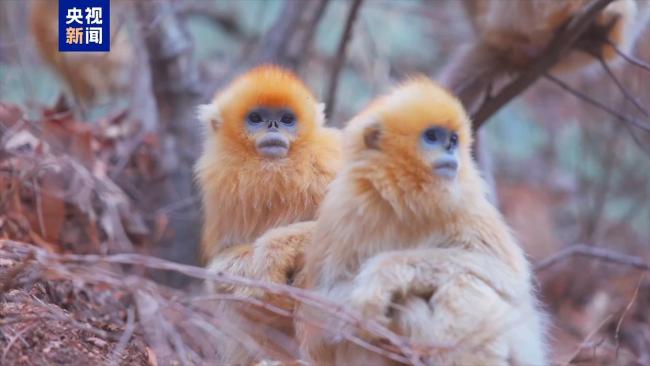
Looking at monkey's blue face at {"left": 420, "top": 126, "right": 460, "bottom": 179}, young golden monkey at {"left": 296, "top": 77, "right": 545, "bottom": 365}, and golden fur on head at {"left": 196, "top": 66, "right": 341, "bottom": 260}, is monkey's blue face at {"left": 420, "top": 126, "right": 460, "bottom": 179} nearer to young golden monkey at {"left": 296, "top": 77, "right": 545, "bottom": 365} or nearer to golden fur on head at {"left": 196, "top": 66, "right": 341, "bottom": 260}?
young golden monkey at {"left": 296, "top": 77, "right": 545, "bottom": 365}

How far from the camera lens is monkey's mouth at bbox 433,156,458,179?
3127mm

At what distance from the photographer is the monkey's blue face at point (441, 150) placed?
10.3 ft

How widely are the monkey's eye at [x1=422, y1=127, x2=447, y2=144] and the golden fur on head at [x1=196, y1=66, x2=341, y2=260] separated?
2.24 feet

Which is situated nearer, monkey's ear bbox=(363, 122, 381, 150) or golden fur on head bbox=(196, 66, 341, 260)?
monkey's ear bbox=(363, 122, 381, 150)

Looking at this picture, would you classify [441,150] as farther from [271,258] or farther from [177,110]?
[177,110]

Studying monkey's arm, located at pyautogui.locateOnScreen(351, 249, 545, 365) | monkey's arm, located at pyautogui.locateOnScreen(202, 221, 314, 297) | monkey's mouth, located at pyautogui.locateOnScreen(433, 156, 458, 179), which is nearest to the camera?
monkey's arm, located at pyautogui.locateOnScreen(351, 249, 545, 365)

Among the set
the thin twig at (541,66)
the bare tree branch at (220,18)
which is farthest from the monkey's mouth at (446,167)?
the bare tree branch at (220,18)

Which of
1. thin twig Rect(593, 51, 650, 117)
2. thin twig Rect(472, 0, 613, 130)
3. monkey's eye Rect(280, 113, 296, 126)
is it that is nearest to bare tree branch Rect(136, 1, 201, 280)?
thin twig Rect(472, 0, 613, 130)

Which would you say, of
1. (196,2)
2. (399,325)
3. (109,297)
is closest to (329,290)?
(399,325)

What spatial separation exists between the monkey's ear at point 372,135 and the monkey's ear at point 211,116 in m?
0.91

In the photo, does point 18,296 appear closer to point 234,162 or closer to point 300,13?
point 234,162

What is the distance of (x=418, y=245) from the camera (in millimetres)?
3209

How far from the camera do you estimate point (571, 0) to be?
16.8 ft

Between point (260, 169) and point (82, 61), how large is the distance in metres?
3.54
